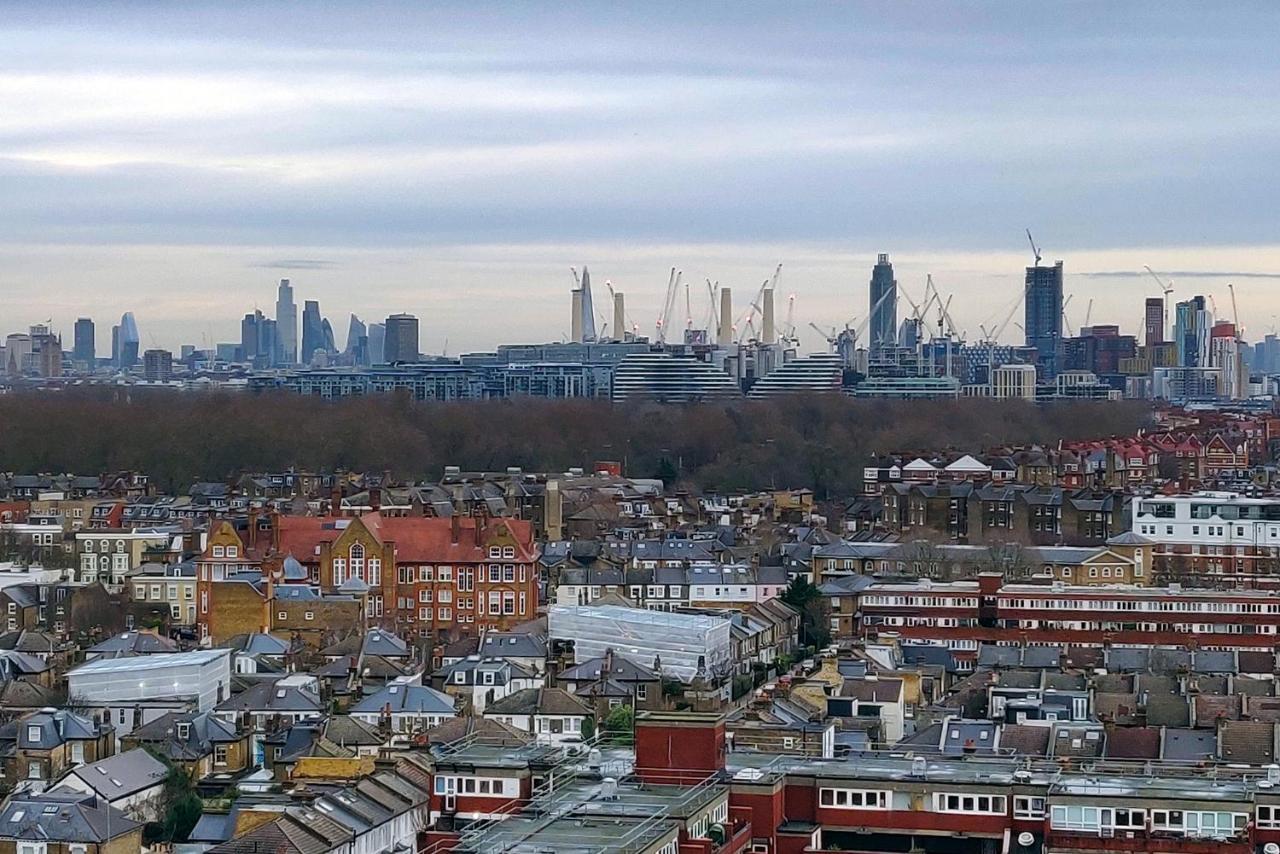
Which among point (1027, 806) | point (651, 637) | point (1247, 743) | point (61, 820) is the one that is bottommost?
point (61, 820)

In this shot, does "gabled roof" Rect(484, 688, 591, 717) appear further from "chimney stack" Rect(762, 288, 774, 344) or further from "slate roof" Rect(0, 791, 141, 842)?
"chimney stack" Rect(762, 288, 774, 344)

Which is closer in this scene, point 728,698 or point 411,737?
point 411,737

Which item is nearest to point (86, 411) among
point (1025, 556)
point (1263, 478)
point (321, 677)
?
point (1263, 478)

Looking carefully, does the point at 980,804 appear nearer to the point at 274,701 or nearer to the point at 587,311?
the point at 274,701

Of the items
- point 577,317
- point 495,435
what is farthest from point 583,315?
point 495,435

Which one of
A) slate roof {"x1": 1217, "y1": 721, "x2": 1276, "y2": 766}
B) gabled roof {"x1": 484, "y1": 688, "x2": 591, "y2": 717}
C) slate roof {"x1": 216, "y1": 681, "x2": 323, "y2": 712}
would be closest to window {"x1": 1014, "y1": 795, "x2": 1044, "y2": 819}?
slate roof {"x1": 1217, "y1": 721, "x2": 1276, "y2": 766}

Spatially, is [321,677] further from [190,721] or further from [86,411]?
[86,411]
